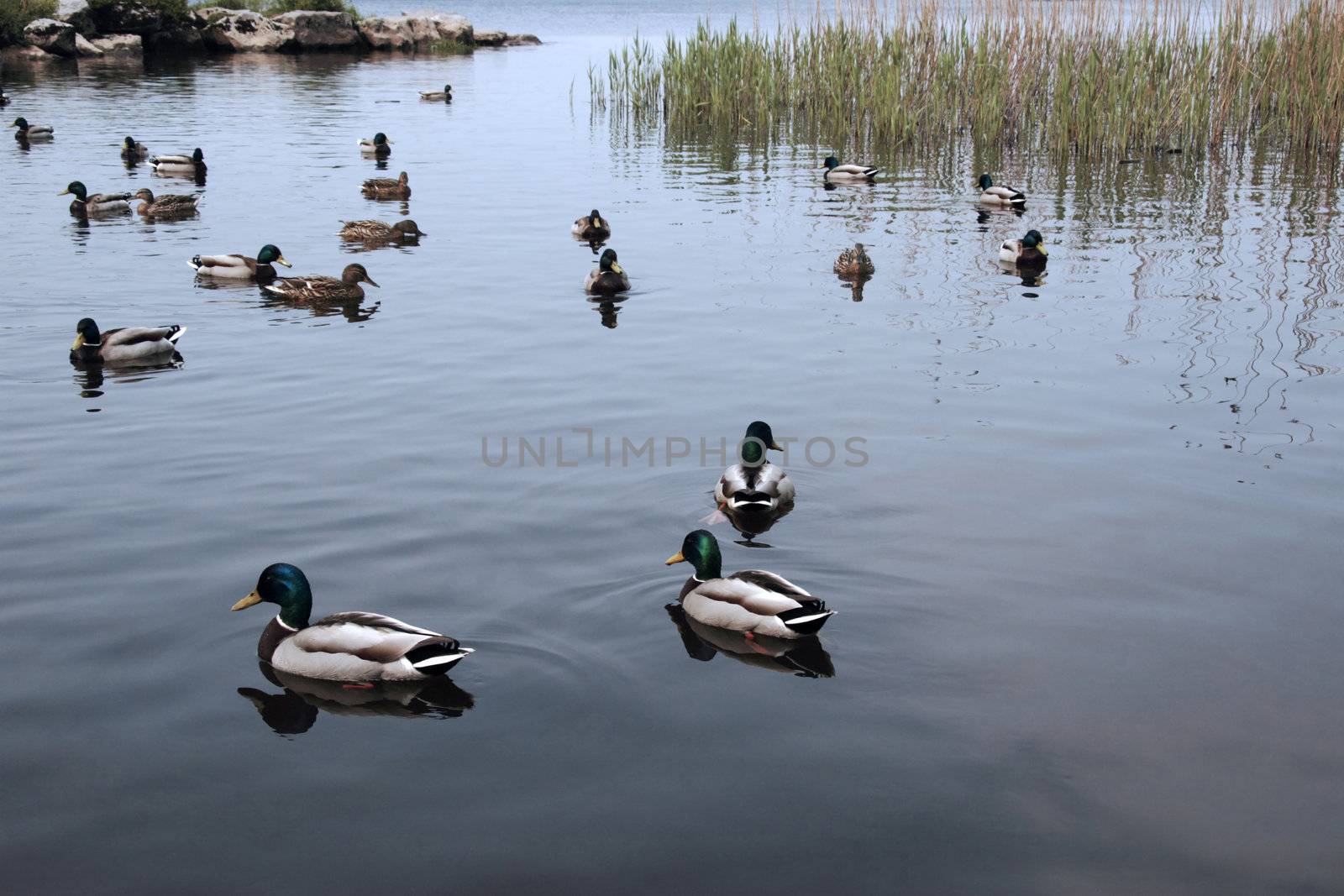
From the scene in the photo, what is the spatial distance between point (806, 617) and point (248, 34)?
63.1m

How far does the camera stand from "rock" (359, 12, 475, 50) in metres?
65.9

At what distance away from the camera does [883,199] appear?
22703 mm

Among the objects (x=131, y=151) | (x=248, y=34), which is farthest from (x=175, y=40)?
(x=131, y=151)

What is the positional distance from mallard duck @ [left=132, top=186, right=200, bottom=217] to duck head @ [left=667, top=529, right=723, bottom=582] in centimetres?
1633

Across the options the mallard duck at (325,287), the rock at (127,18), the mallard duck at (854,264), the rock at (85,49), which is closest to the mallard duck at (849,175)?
the mallard duck at (854,264)

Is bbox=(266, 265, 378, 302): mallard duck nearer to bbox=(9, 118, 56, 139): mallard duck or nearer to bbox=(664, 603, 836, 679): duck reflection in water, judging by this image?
bbox=(664, 603, 836, 679): duck reflection in water

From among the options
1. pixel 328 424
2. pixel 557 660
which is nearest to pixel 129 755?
pixel 557 660

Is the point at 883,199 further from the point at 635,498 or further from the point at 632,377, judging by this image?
the point at 635,498

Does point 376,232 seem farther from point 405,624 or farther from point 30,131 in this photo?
point 30,131

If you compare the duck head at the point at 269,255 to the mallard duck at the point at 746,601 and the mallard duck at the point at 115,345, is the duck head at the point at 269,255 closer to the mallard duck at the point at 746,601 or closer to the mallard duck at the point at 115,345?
the mallard duck at the point at 115,345

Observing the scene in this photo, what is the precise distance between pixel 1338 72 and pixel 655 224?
1257 centimetres

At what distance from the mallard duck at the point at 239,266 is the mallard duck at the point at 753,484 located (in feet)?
30.9

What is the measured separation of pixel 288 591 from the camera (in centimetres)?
718

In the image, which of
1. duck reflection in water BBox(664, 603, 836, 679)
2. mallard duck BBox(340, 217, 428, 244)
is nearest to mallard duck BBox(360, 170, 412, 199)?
mallard duck BBox(340, 217, 428, 244)
